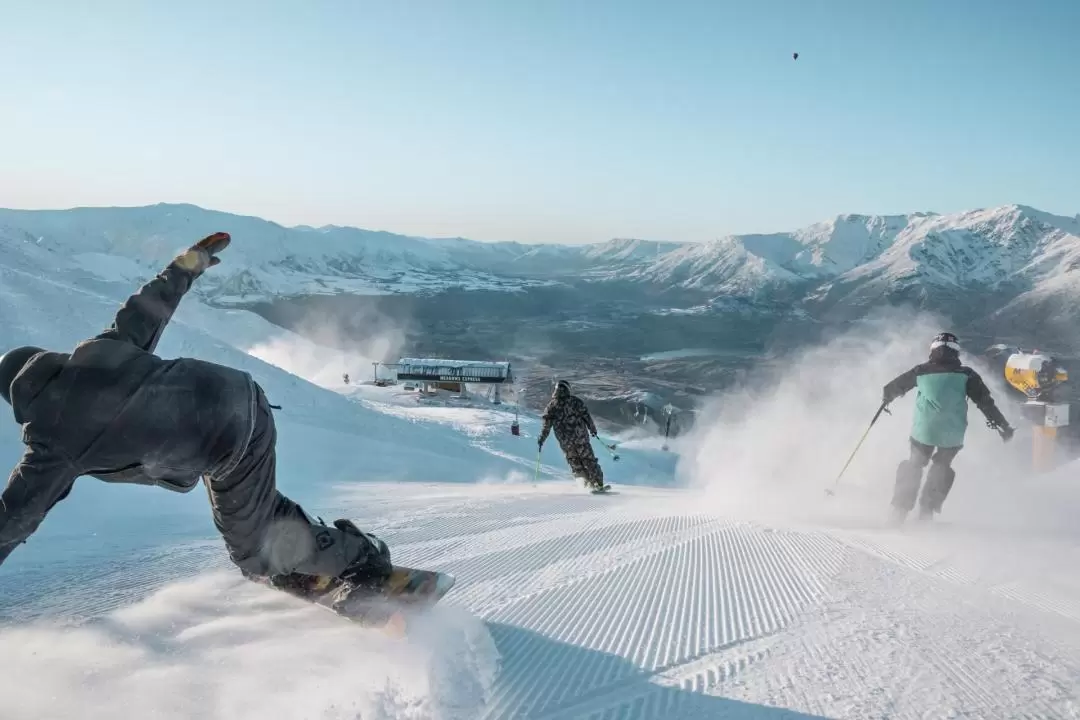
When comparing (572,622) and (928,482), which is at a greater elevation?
(928,482)

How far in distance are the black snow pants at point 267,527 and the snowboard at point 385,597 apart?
0.33ft

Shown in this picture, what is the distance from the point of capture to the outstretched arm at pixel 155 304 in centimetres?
276

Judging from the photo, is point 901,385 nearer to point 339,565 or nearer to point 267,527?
point 339,565

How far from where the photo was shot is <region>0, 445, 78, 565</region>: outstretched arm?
2.12m

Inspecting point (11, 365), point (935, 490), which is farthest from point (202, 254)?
point (935, 490)

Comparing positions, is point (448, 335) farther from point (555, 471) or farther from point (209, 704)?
point (209, 704)

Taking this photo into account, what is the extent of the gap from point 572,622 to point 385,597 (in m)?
0.81

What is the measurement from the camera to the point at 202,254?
313 cm

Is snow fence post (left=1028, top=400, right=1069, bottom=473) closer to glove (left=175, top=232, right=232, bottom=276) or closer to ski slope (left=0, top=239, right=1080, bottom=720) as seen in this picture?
ski slope (left=0, top=239, right=1080, bottom=720)

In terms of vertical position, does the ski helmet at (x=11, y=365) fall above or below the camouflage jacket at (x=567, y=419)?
above

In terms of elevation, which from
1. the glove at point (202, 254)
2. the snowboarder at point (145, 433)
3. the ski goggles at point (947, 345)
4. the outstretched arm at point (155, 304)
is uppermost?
the ski goggles at point (947, 345)

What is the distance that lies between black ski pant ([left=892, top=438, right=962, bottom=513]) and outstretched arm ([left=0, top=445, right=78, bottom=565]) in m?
6.43

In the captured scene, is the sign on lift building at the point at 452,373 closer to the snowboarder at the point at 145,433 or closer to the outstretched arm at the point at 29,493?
the snowboarder at the point at 145,433

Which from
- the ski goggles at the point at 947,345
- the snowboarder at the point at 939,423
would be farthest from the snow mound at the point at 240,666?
the ski goggles at the point at 947,345
